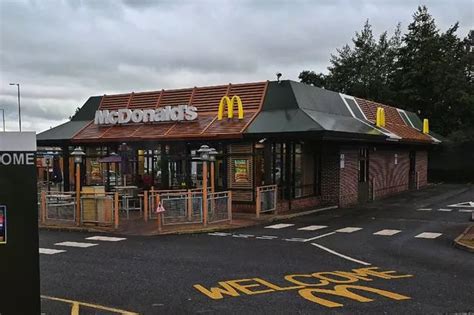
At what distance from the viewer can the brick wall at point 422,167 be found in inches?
1389

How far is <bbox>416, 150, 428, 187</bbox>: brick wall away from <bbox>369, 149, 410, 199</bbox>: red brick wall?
2271 mm

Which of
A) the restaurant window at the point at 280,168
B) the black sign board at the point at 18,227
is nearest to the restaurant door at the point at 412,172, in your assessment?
the restaurant window at the point at 280,168

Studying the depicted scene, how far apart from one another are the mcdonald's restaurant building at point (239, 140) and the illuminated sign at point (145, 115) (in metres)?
0.04

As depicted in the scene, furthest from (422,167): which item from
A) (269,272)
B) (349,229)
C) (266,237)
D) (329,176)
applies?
(269,272)

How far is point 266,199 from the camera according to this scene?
19.1 metres

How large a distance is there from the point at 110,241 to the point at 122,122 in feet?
33.2

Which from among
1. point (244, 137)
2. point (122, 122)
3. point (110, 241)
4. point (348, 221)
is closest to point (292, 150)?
point (244, 137)

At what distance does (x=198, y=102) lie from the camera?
22438mm

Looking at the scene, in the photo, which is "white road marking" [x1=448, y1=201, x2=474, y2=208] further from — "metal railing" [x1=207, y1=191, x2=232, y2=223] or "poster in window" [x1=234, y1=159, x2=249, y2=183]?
"metal railing" [x1=207, y1=191, x2=232, y2=223]

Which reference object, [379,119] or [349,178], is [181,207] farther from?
[379,119]

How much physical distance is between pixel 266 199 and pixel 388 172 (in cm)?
1253

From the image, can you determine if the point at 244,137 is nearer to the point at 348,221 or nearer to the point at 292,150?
the point at 292,150

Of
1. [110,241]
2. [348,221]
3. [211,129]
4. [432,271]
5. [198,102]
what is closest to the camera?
[432,271]

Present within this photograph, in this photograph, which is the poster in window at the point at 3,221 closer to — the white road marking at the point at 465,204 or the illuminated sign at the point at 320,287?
the illuminated sign at the point at 320,287
